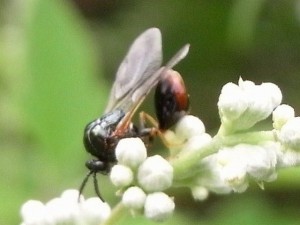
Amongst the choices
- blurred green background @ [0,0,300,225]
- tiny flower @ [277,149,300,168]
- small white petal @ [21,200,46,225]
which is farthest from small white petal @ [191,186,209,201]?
blurred green background @ [0,0,300,225]

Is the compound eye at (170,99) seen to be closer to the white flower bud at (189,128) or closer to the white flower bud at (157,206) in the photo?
the white flower bud at (189,128)

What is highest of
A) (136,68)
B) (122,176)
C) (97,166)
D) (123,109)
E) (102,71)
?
(102,71)

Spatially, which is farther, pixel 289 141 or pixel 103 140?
pixel 103 140

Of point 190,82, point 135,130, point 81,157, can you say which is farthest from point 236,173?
point 190,82

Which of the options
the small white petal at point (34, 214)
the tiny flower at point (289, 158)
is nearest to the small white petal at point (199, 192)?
the tiny flower at point (289, 158)

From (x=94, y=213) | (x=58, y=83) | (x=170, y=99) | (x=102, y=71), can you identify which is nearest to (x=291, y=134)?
(x=170, y=99)

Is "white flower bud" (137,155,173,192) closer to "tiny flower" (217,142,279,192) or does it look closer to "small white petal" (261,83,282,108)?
"tiny flower" (217,142,279,192)

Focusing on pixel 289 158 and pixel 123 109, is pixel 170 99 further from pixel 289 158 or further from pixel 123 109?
pixel 289 158

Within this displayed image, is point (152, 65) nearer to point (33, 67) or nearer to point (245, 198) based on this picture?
point (33, 67)
